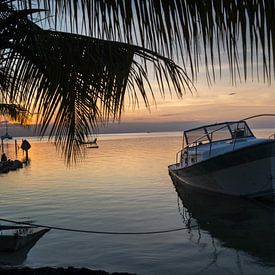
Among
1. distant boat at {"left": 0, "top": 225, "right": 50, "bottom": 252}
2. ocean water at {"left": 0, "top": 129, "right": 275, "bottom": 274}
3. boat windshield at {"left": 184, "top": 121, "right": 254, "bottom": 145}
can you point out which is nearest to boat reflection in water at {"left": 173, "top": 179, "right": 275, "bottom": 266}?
ocean water at {"left": 0, "top": 129, "right": 275, "bottom": 274}

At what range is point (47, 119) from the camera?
4.93 m

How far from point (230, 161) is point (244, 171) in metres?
0.71

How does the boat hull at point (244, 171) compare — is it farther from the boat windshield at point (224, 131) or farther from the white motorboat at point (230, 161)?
the boat windshield at point (224, 131)

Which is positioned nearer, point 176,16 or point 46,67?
point 176,16

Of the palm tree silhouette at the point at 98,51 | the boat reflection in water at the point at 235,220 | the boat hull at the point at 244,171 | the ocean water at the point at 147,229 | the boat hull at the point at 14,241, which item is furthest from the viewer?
the boat hull at the point at 244,171

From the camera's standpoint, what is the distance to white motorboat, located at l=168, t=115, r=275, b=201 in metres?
17.9

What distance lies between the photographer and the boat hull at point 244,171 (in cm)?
1783

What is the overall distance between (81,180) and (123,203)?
1303cm

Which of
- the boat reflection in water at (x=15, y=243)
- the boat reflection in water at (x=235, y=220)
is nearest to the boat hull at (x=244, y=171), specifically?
the boat reflection in water at (x=235, y=220)

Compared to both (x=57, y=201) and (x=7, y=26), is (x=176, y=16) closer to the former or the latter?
(x=7, y=26)

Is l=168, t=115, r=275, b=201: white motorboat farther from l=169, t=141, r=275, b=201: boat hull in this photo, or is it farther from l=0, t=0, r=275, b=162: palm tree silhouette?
l=0, t=0, r=275, b=162: palm tree silhouette

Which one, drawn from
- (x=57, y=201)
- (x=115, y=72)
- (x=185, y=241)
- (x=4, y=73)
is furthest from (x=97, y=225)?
(x=115, y=72)

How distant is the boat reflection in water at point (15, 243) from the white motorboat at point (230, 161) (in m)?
10.1

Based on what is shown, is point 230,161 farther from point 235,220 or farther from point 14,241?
point 14,241
